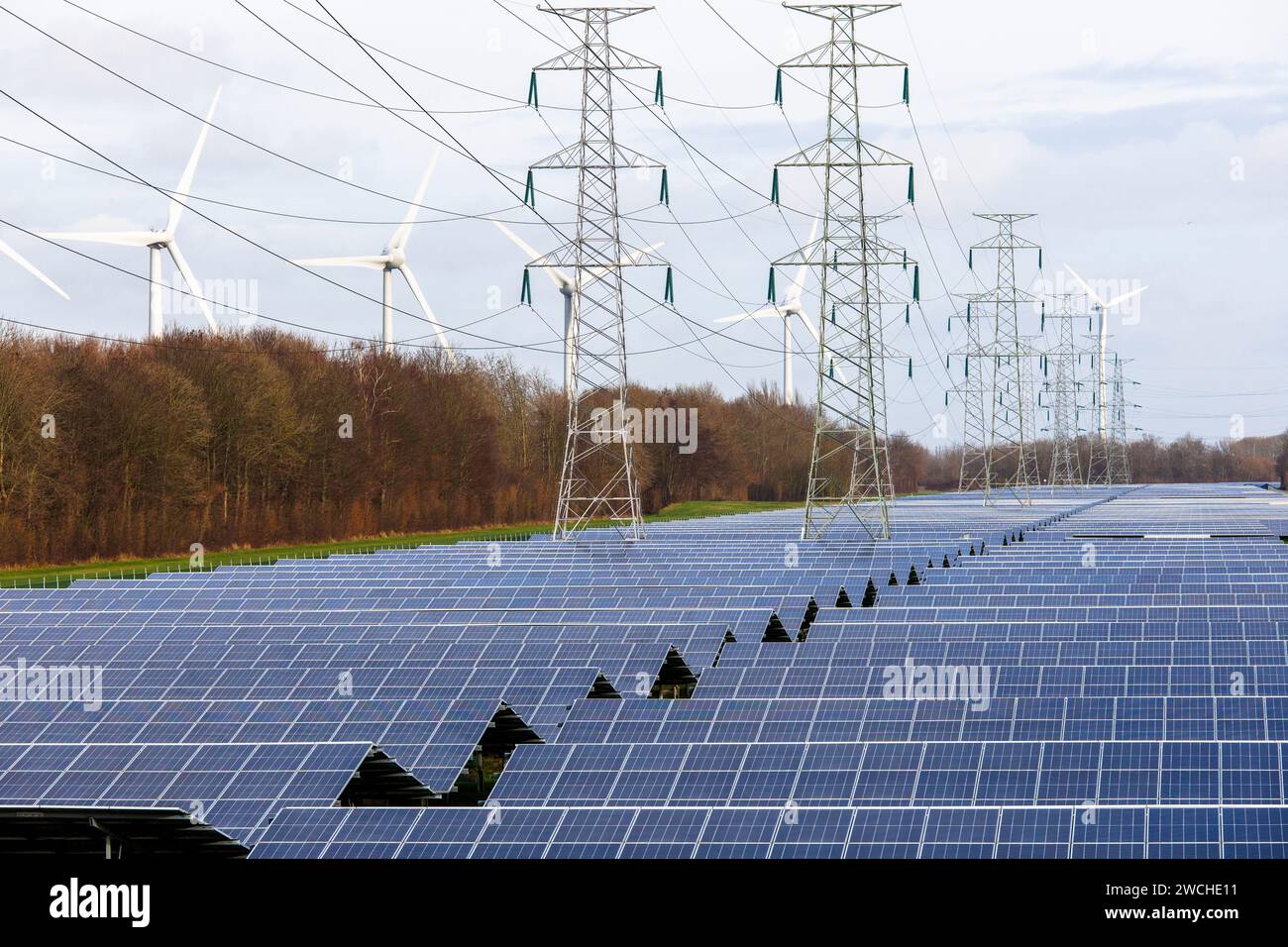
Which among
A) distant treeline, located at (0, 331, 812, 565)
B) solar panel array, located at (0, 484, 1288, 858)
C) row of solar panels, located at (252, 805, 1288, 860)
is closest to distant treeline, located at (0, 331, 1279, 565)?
distant treeline, located at (0, 331, 812, 565)

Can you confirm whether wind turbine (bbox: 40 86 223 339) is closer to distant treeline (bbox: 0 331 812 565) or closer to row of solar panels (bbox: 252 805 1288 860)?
distant treeline (bbox: 0 331 812 565)

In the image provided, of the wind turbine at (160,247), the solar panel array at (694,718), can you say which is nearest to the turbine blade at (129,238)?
the wind turbine at (160,247)

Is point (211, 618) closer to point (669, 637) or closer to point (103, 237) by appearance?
point (669, 637)

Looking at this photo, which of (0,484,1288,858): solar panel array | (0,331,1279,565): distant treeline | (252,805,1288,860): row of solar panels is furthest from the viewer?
(0,331,1279,565): distant treeline

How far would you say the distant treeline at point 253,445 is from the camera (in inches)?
2682

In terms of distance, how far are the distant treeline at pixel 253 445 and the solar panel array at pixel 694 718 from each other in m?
33.3

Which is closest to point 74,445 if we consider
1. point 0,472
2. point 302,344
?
point 0,472

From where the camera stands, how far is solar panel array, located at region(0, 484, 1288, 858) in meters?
16.3

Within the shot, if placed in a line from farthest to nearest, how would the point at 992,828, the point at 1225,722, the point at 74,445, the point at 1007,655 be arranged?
the point at 74,445 → the point at 1007,655 → the point at 1225,722 → the point at 992,828

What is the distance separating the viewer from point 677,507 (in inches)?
5714

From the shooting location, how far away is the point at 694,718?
68.1 feet

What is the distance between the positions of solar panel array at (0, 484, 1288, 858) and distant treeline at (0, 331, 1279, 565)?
109 ft

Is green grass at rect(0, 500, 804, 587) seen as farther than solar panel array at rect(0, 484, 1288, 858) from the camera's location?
Yes
